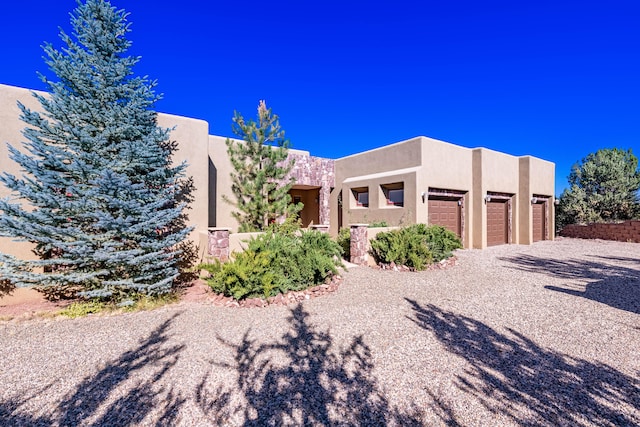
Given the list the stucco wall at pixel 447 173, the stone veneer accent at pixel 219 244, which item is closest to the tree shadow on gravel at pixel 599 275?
the stucco wall at pixel 447 173

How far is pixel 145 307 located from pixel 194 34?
9151 mm

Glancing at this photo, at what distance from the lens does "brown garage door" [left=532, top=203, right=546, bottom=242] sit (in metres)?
15.2

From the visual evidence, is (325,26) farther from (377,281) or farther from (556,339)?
(556,339)

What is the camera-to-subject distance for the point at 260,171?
906 centimetres

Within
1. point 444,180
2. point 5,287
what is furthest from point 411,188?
point 5,287

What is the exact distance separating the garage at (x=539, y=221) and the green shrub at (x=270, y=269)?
14.0 meters

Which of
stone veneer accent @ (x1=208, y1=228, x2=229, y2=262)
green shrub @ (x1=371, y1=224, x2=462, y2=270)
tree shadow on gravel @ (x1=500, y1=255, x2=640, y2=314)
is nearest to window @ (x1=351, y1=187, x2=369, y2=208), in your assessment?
green shrub @ (x1=371, y1=224, x2=462, y2=270)

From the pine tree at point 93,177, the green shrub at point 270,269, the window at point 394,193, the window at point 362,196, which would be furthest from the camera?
the window at point 362,196

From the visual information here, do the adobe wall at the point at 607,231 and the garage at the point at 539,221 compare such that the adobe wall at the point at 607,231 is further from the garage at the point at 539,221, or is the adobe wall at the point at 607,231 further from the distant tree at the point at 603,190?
the garage at the point at 539,221

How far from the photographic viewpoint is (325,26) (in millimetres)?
10781

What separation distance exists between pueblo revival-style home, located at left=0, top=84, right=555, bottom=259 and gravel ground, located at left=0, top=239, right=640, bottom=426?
11.7ft

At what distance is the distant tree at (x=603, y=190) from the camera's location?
17.0 metres

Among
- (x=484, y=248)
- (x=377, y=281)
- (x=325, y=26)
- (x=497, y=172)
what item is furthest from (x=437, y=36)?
(x=377, y=281)

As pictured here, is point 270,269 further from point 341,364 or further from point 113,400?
point 113,400
